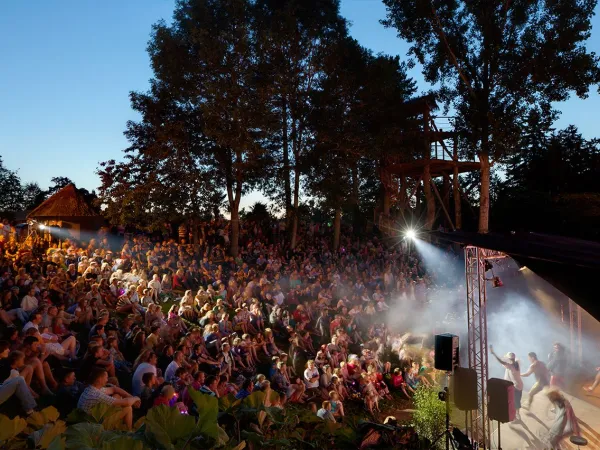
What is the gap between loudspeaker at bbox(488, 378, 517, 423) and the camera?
6.24 m

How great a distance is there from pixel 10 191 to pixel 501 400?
53.5 meters

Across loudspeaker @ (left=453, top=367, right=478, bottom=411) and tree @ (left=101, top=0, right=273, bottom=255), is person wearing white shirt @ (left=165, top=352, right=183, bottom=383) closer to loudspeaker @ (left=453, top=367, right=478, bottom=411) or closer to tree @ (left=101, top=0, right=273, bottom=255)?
loudspeaker @ (left=453, top=367, right=478, bottom=411)

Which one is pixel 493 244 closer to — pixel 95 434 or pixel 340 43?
pixel 95 434

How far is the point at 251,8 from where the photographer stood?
64.9 ft

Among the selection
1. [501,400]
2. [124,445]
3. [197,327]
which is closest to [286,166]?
[197,327]

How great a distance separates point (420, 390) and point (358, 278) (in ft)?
24.1

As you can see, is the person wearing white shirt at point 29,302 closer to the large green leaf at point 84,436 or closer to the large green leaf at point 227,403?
the large green leaf at point 227,403

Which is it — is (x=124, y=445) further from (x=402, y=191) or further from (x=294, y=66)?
(x=402, y=191)

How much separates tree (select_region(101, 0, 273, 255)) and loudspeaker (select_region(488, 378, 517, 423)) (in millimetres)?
13719

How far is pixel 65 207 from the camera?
20.8m

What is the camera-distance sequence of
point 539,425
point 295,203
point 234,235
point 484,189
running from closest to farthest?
point 539,425 → point 484,189 → point 234,235 → point 295,203

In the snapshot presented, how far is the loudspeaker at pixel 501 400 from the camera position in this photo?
246 inches

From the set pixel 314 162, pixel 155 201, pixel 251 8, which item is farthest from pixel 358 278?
pixel 251 8

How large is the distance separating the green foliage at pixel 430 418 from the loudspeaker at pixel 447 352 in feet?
7.85
